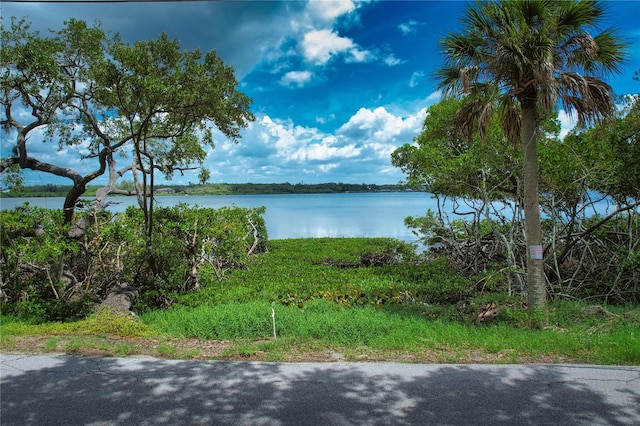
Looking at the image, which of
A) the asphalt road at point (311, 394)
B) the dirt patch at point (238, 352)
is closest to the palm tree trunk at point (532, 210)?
the dirt patch at point (238, 352)

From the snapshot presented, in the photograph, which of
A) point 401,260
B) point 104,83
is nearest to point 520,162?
point 401,260

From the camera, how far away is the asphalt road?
134 inches

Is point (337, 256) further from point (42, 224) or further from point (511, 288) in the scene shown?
point (42, 224)

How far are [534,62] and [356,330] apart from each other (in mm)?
5066

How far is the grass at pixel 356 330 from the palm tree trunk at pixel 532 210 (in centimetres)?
45

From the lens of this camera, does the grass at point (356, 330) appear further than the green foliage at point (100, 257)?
No

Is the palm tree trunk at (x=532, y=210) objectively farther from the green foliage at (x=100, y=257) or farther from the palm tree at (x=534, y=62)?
the green foliage at (x=100, y=257)

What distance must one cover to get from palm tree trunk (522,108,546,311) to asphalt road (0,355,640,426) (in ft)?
9.82

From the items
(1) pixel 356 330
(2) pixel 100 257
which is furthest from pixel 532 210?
(2) pixel 100 257

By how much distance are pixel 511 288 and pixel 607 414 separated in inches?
256

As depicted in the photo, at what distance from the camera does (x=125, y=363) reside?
15.3 feet

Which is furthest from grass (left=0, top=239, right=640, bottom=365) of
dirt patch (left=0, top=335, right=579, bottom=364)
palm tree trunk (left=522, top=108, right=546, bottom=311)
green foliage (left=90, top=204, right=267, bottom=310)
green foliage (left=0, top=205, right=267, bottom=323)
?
green foliage (left=0, top=205, right=267, bottom=323)

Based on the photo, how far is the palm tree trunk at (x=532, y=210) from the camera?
7.13m

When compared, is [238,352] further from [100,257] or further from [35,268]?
[100,257]
